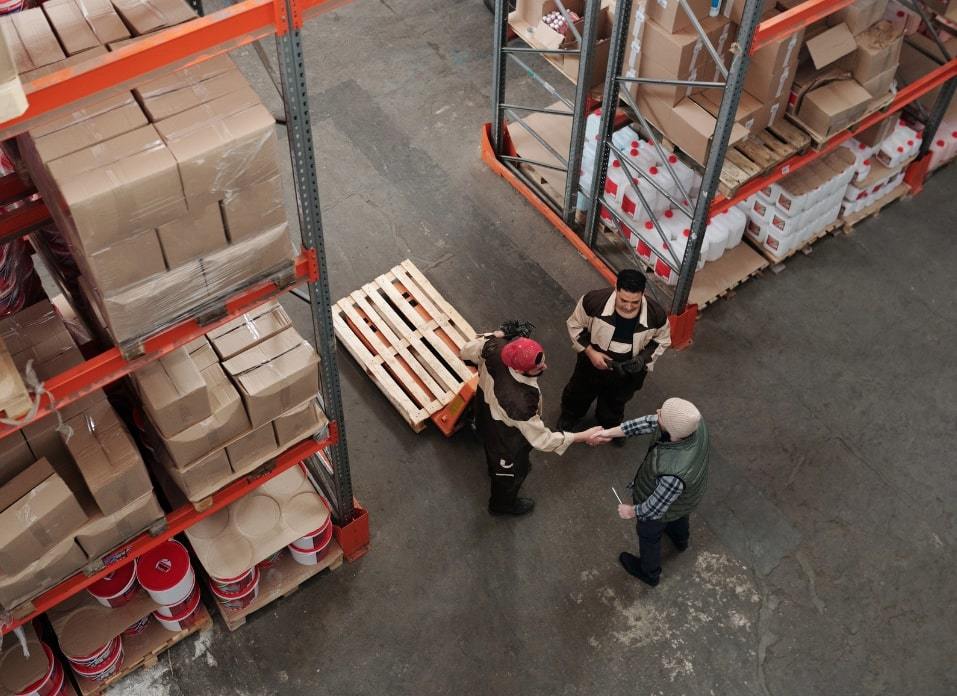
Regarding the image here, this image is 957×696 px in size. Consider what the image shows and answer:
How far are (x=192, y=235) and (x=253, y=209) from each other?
30cm

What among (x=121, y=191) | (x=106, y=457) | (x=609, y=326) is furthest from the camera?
(x=609, y=326)

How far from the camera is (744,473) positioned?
774 centimetres

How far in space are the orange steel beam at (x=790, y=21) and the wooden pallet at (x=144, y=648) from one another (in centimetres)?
544

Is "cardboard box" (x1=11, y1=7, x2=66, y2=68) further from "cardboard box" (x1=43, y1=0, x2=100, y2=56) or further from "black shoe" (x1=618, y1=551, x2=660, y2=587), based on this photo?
"black shoe" (x1=618, y1=551, x2=660, y2=587)

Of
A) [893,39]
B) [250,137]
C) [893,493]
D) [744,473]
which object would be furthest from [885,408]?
[250,137]

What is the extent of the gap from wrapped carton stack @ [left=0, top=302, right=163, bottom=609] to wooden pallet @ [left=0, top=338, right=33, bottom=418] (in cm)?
26

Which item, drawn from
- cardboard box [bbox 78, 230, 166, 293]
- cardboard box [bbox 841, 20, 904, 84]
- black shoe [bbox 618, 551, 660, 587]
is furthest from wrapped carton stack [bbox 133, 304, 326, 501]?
cardboard box [bbox 841, 20, 904, 84]

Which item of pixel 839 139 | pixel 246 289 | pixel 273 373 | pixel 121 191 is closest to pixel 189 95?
pixel 121 191

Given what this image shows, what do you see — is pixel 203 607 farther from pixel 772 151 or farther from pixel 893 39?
pixel 893 39

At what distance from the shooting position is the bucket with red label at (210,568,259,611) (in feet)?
21.3

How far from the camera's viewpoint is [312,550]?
265 inches

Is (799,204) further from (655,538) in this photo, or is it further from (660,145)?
(655,538)

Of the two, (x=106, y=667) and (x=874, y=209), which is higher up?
(x=874, y=209)

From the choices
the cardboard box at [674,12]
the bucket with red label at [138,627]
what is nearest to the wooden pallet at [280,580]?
the bucket with red label at [138,627]
